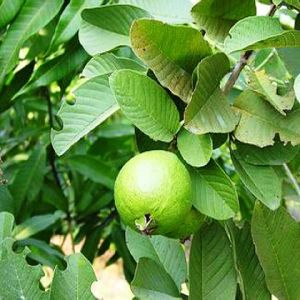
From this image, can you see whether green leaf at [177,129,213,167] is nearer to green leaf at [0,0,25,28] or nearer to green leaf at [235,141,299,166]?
green leaf at [235,141,299,166]

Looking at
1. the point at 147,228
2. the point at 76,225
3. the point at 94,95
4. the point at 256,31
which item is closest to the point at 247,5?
the point at 256,31

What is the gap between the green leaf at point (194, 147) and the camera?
2.55 feet

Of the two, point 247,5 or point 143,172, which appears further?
point 247,5

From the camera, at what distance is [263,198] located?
2.71 feet

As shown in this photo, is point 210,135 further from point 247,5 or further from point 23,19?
point 23,19

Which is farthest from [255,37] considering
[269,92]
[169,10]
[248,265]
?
[248,265]

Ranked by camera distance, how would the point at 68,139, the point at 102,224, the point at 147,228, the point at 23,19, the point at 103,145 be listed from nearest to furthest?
the point at 147,228, the point at 68,139, the point at 23,19, the point at 102,224, the point at 103,145

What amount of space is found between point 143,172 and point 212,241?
19 cm

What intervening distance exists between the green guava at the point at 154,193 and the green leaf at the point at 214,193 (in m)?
0.04

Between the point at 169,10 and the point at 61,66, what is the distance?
0.83 feet

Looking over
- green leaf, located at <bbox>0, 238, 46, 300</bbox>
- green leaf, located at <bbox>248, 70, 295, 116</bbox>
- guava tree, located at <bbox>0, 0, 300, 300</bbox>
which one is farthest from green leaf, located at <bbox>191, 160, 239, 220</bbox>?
green leaf, located at <bbox>0, 238, 46, 300</bbox>

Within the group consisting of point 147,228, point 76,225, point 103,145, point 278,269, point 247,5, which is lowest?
point 76,225

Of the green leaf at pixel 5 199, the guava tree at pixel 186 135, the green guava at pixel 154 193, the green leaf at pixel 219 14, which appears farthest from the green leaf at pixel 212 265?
the green leaf at pixel 5 199

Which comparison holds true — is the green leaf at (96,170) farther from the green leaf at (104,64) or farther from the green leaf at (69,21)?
the green leaf at (104,64)
